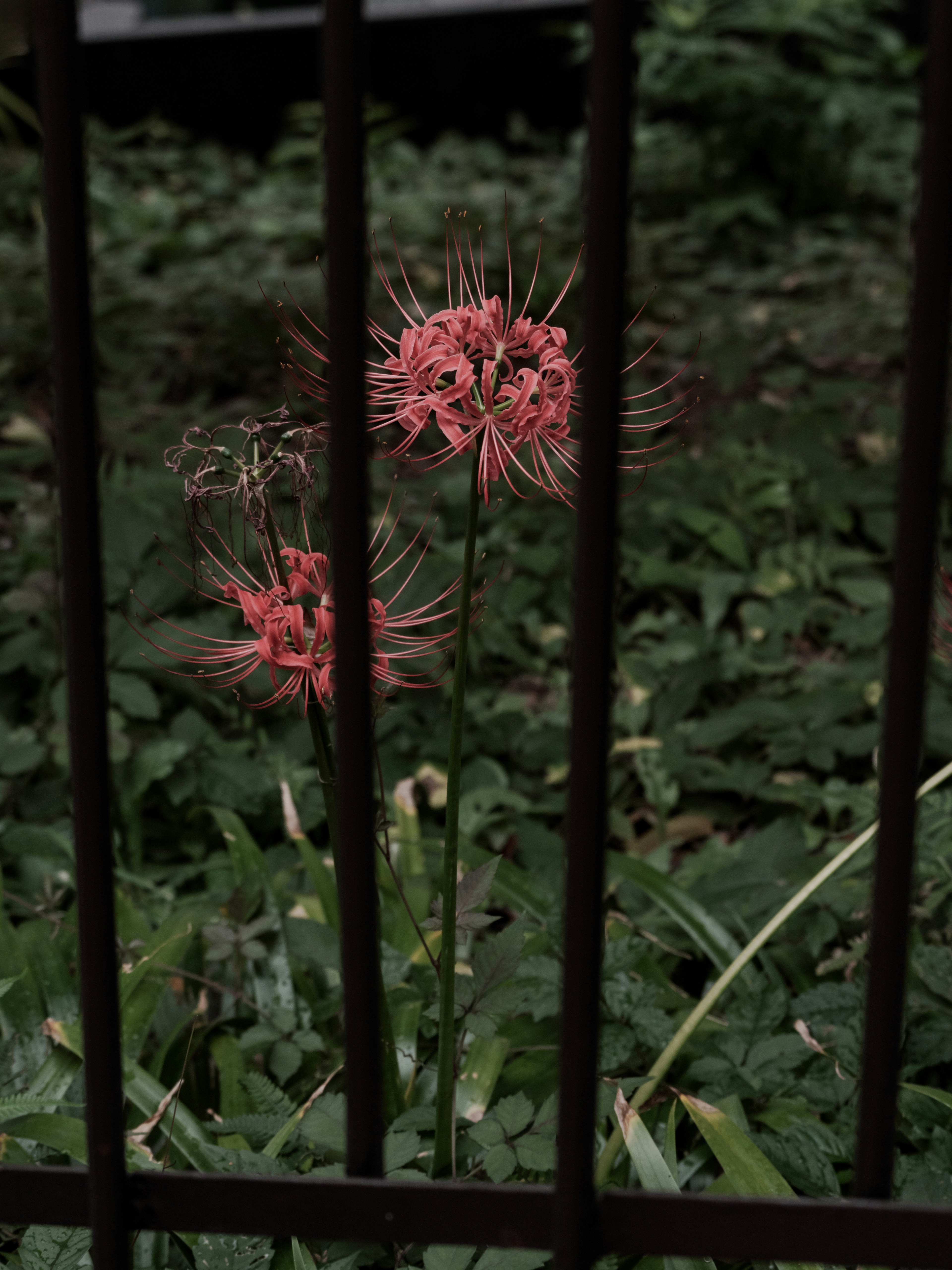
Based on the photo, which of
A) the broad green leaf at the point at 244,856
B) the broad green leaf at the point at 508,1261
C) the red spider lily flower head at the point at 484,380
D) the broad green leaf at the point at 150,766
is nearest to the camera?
the red spider lily flower head at the point at 484,380

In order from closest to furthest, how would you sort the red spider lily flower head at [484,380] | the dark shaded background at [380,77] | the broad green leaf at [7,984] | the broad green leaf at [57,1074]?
the red spider lily flower head at [484,380]
the broad green leaf at [7,984]
the broad green leaf at [57,1074]
the dark shaded background at [380,77]

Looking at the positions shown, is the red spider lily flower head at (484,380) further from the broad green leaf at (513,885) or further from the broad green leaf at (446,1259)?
the broad green leaf at (513,885)

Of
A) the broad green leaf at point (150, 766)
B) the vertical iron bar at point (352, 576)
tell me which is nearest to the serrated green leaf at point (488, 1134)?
the vertical iron bar at point (352, 576)

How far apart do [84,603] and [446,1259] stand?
685mm

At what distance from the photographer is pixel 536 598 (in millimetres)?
3104

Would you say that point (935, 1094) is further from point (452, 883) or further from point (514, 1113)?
point (452, 883)

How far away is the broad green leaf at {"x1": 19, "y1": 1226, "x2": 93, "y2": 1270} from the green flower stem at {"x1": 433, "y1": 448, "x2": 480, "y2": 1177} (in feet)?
1.12

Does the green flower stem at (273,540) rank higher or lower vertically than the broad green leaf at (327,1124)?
higher

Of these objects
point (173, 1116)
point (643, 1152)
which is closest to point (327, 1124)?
point (173, 1116)

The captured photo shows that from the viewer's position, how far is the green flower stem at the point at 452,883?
952mm

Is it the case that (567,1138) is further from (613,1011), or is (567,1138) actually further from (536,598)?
(536,598)

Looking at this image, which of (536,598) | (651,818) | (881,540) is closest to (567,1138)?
(651,818)

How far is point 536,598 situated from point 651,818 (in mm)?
897

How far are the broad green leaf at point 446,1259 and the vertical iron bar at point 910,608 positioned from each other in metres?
0.46
